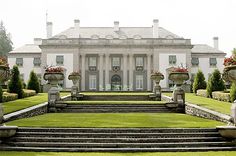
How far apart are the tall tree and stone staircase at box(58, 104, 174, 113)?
72.7 metres

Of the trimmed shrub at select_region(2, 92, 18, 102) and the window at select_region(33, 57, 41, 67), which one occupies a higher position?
the window at select_region(33, 57, 41, 67)

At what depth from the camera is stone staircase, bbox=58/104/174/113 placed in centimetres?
2216

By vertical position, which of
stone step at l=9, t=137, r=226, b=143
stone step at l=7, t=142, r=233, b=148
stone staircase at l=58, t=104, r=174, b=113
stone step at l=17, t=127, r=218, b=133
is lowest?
stone step at l=7, t=142, r=233, b=148

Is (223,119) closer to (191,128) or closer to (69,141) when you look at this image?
(191,128)

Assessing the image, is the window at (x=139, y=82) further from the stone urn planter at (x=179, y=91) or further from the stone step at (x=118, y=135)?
the stone step at (x=118, y=135)

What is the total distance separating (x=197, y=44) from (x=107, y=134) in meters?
60.0

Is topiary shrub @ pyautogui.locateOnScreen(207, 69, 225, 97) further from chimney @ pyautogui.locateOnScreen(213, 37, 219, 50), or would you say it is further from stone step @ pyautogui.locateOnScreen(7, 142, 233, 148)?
chimney @ pyautogui.locateOnScreen(213, 37, 219, 50)

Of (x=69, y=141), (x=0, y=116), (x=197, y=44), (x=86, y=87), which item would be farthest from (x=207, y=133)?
(x=197, y=44)

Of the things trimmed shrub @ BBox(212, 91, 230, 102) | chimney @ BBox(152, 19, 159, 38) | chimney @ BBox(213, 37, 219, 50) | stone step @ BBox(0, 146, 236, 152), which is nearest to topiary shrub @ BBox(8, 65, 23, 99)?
trimmed shrub @ BBox(212, 91, 230, 102)

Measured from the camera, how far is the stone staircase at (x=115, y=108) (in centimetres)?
2216

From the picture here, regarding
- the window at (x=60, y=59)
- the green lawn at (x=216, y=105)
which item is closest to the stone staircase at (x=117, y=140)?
the green lawn at (x=216, y=105)

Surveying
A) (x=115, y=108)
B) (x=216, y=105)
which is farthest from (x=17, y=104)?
(x=216, y=105)

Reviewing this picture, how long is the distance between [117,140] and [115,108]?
10.3 metres

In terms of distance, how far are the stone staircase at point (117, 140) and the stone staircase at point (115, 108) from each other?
356 inches
